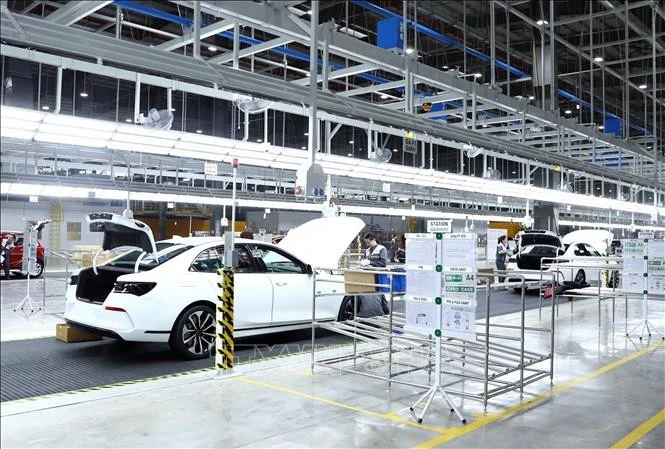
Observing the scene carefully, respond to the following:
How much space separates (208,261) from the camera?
694 cm

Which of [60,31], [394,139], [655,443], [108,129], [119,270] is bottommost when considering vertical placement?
[655,443]

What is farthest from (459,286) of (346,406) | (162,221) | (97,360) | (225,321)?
(162,221)

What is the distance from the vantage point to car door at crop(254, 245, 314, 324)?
727cm

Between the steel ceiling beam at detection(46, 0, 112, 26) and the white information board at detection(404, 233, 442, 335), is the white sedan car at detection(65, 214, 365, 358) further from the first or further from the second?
the steel ceiling beam at detection(46, 0, 112, 26)

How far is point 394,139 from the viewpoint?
22.1 metres

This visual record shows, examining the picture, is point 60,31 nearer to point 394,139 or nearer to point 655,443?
point 655,443

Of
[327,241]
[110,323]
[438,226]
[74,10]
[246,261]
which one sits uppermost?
[74,10]

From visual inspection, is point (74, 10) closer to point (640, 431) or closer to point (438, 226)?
point (438, 226)

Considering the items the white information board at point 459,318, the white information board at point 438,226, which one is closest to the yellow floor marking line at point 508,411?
the white information board at point 459,318


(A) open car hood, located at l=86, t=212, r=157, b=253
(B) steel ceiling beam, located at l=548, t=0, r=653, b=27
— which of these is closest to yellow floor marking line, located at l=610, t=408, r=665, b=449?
(A) open car hood, located at l=86, t=212, r=157, b=253

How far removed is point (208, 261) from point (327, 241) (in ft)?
6.96

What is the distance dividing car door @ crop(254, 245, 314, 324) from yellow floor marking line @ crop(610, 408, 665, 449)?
411 centimetres

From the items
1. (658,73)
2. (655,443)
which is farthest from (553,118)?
(655,443)

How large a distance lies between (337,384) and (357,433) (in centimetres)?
142
